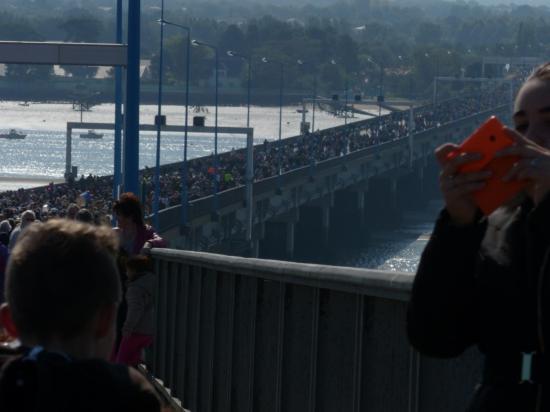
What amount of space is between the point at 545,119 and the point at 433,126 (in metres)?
89.3

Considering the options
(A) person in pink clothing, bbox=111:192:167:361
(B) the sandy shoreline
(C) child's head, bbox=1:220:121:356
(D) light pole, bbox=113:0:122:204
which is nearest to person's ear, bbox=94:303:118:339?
(C) child's head, bbox=1:220:121:356

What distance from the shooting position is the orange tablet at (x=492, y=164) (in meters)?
2.53

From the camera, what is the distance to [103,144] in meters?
151

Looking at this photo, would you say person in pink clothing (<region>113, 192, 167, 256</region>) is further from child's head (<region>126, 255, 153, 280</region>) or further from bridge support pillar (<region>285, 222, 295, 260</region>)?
bridge support pillar (<region>285, 222, 295, 260</region>)

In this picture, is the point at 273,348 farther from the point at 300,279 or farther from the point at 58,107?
the point at 58,107

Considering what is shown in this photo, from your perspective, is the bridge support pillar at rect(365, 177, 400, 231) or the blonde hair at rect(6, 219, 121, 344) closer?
the blonde hair at rect(6, 219, 121, 344)

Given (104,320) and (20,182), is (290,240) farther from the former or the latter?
(104,320)

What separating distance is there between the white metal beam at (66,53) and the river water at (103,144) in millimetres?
48304

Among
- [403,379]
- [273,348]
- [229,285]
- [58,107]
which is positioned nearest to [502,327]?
[403,379]

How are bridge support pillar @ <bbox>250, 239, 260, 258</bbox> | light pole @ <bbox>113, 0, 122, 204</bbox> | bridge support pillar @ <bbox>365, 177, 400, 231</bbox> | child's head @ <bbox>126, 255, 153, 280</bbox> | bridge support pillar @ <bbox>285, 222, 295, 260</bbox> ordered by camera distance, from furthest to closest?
bridge support pillar @ <bbox>365, 177, 400, 231</bbox> < bridge support pillar @ <bbox>285, 222, 295, 260</bbox> < bridge support pillar @ <bbox>250, 239, 260, 258</bbox> < light pole @ <bbox>113, 0, 122, 204</bbox> < child's head @ <bbox>126, 255, 153, 280</bbox>

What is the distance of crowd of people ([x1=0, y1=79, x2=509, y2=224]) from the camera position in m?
37.1

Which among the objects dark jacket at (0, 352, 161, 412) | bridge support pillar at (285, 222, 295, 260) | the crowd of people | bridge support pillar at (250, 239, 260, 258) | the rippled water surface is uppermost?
dark jacket at (0, 352, 161, 412)

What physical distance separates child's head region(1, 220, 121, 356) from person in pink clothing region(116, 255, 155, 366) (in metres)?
4.66

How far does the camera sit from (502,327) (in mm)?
2600
